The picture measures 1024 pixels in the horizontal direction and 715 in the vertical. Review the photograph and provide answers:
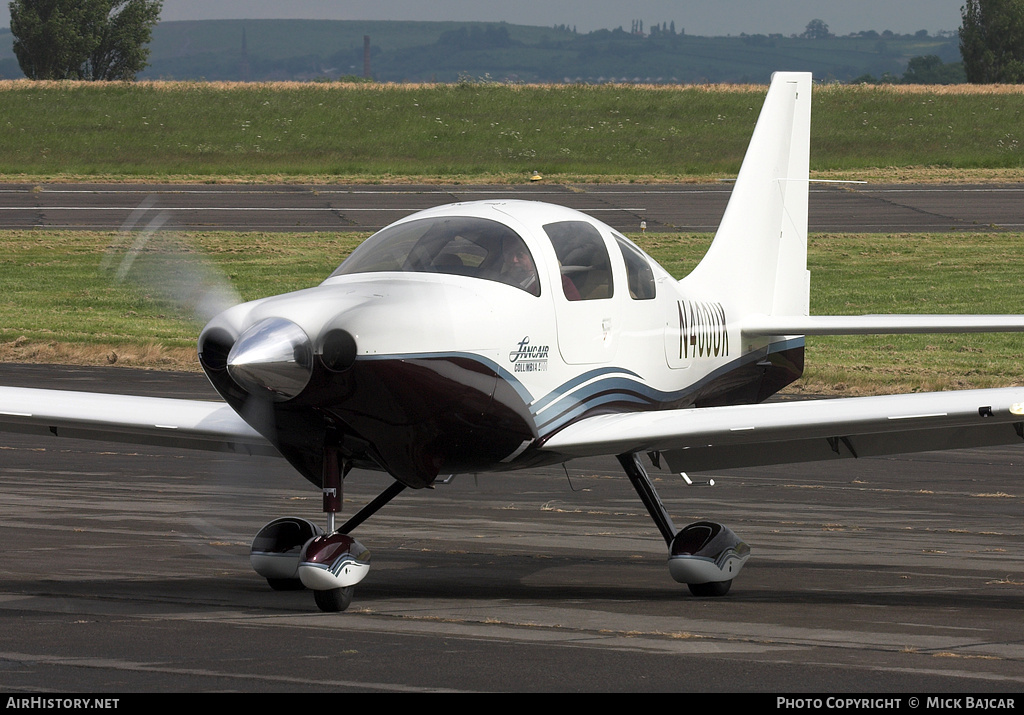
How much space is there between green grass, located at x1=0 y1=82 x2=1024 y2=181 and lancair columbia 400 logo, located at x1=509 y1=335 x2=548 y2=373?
4196 centimetres

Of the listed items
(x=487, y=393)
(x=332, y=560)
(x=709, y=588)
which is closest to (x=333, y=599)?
(x=332, y=560)

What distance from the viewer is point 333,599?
8180 mm

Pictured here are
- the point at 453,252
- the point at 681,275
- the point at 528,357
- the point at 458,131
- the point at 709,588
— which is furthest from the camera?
the point at 458,131

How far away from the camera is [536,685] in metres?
6.51

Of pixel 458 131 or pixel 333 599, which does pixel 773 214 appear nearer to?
pixel 333 599

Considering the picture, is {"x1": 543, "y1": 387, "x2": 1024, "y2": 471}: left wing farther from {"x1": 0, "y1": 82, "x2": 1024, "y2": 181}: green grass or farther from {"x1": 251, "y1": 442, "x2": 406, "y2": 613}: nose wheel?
{"x1": 0, "y1": 82, "x2": 1024, "y2": 181}: green grass

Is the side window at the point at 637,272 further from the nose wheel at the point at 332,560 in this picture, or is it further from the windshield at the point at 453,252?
the nose wheel at the point at 332,560

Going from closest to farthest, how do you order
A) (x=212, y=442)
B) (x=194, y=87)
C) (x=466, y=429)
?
(x=466, y=429) < (x=212, y=442) < (x=194, y=87)

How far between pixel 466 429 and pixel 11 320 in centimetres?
2006

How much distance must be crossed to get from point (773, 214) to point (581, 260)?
4.13 meters

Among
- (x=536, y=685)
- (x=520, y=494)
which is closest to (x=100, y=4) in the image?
(x=520, y=494)

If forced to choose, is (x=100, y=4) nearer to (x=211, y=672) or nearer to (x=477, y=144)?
(x=477, y=144)

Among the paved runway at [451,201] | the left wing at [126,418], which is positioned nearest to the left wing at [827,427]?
the left wing at [126,418]

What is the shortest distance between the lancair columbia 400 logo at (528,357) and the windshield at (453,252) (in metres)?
0.34
